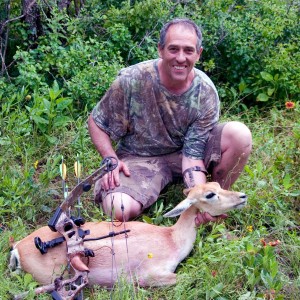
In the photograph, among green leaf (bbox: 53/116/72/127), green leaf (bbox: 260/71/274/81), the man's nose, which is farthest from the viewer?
green leaf (bbox: 260/71/274/81)

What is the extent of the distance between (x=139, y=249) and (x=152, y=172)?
3.52 ft

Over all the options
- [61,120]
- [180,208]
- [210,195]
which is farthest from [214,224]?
[61,120]

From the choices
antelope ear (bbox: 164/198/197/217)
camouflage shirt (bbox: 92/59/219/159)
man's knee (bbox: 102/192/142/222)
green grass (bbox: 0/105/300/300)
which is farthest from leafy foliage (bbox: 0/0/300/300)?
camouflage shirt (bbox: 92/59/219/159)

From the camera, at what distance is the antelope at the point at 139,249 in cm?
448

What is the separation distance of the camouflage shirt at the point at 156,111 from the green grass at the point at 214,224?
1.66ft

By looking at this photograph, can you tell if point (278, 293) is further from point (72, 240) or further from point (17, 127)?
point (17, 127)

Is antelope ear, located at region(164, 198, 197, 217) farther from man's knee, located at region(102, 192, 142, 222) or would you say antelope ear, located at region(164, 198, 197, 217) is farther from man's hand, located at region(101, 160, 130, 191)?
man's hand, located at region(101, 160, 130, 191)

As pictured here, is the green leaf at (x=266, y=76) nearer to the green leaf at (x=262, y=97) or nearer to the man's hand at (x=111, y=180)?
the green leaf at (x=262, y=97)

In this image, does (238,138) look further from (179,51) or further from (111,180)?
(111,180)

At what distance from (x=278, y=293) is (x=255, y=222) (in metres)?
1.01

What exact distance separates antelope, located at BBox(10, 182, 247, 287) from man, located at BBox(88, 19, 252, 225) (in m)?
0.46

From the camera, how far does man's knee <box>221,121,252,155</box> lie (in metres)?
5.25

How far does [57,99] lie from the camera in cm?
634

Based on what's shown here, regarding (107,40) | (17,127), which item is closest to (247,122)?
(107,40)
